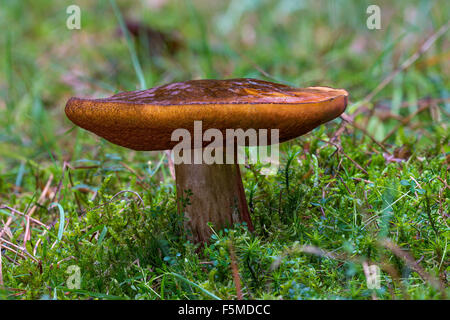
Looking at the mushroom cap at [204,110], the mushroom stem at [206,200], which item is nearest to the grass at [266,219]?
the mushroom stem at [206,200]

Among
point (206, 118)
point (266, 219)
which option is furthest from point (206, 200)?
point (206, 118)

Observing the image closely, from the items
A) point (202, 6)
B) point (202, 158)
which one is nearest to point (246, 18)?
point (202, 6)

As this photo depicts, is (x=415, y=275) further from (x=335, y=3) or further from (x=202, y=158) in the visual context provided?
(x=335, y=3)

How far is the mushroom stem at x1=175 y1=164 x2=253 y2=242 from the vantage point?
5.34ft

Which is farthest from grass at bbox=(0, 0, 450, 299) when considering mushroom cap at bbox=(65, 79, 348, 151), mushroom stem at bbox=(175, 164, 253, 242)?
mushroom cap at bbox=(65, 79, 348, 151)

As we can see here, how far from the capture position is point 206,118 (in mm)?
1174

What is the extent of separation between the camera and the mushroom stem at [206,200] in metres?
1.63

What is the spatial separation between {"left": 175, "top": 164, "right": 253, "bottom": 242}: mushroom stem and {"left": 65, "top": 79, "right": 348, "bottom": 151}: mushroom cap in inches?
8.3

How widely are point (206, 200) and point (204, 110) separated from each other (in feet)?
1.85

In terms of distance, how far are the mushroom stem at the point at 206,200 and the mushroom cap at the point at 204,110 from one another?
211 mm

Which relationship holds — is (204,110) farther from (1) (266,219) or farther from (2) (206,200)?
(1) (266,219)

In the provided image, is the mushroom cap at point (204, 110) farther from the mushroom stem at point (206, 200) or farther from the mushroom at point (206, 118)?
the mushroom stem at point (206, 200)

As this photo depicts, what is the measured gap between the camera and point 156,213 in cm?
172
